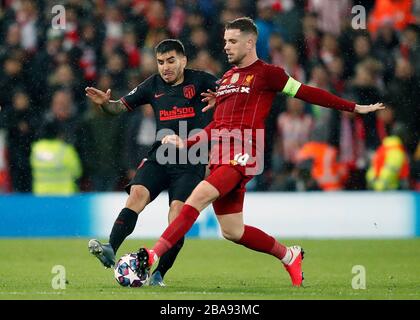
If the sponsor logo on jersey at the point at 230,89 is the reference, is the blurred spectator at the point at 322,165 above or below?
below

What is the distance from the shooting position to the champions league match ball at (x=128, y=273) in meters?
8.55

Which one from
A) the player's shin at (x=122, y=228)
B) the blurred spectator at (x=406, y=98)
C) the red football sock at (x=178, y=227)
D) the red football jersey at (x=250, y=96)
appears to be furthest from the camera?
the blurred spectator at (x=406, y=98)

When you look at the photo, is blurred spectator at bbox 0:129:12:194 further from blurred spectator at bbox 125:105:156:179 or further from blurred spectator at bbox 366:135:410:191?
blurred spectator at bbox 366:135:410:191

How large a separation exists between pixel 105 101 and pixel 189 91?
2.37 ft

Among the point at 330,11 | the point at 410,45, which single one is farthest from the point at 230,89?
the point at 330,11

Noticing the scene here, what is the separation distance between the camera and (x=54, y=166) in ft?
49.8

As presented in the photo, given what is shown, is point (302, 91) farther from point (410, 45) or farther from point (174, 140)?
point (410, 45)

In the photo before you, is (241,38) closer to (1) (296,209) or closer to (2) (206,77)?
(2) (206,77)

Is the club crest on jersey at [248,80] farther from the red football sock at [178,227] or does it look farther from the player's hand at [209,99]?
the red football sock at [178,227]

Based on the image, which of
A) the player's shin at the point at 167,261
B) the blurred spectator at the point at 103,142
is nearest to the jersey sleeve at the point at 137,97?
the player's shin at the point at 167,261

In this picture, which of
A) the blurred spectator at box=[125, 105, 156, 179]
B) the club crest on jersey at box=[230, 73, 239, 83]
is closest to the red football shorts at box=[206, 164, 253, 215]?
the club crest on jersey at box=[230, 73, 239, 83]

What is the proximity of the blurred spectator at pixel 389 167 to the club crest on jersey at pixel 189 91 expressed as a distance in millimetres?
5726

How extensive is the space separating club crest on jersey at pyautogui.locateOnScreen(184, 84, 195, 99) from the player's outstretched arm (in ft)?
1.76
